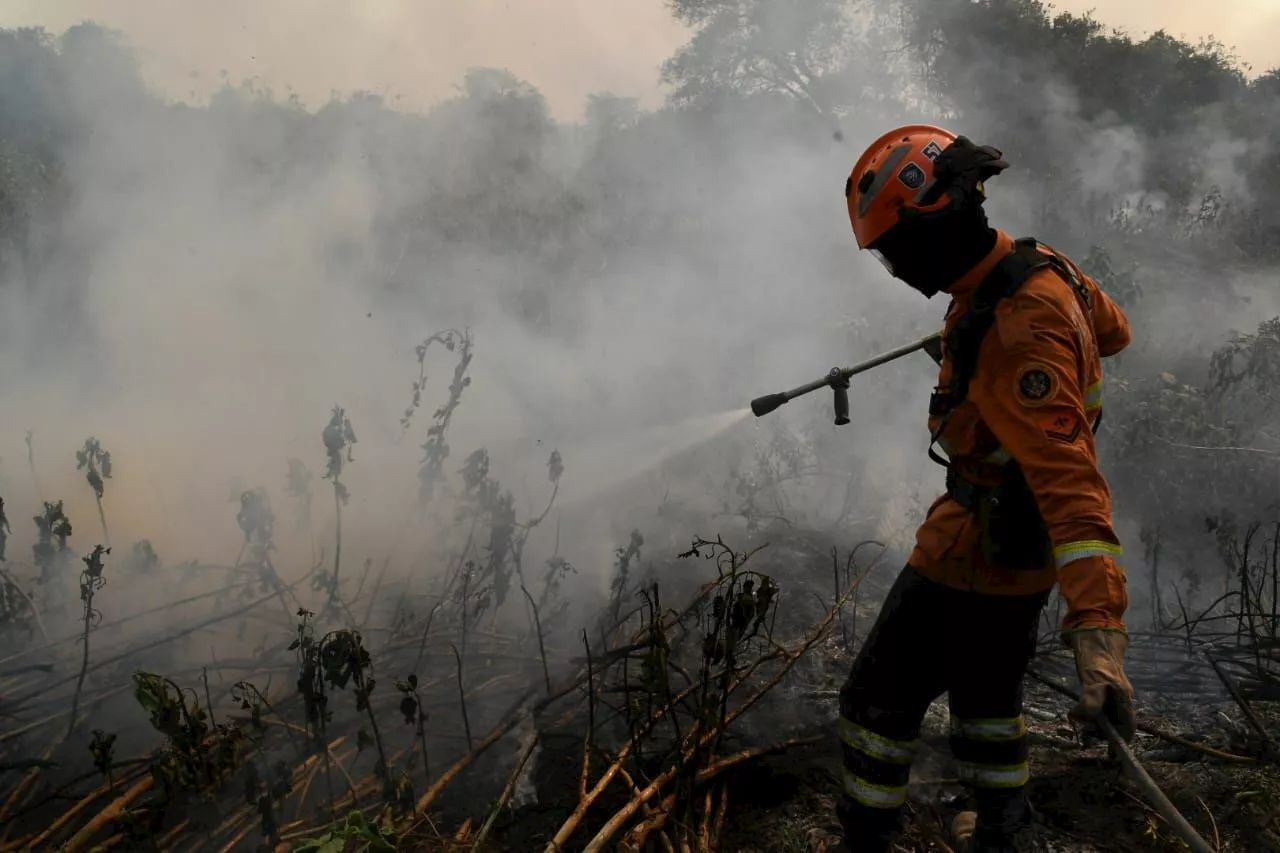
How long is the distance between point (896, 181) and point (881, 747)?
145 centimetres

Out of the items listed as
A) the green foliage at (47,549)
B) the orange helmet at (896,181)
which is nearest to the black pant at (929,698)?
the orange helmet at (896,181)

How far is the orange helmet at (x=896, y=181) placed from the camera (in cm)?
189

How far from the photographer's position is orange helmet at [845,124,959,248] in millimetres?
1887

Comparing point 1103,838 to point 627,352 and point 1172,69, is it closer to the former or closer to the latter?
point 627,352

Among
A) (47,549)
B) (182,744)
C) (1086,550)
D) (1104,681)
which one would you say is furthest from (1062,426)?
(47,549)

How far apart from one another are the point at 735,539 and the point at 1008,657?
3805 mm

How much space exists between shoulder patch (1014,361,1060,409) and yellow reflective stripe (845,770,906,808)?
1.09 metres

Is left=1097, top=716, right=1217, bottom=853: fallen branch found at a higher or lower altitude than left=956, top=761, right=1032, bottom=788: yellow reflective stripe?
higher

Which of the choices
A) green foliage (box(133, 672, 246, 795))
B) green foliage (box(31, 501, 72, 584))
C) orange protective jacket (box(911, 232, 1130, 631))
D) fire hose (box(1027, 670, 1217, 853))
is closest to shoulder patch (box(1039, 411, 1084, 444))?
orange protective jacket (box(911, 232, 1130, 631))

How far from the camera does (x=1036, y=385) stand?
1.61 m

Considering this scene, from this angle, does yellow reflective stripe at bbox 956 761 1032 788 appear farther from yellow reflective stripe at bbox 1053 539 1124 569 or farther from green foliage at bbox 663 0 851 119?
green foliage at bbox 663 0 851 119

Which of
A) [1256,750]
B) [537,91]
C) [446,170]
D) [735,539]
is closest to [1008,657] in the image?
[1256,750]

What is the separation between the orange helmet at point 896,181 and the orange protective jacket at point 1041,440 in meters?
0.22

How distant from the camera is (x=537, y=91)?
1254 cm
